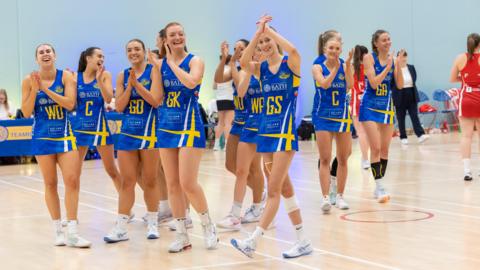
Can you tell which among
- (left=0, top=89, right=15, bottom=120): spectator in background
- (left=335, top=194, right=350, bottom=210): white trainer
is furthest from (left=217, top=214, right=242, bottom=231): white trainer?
(left=0, top=89, right=15, bottom=120): spectator in background

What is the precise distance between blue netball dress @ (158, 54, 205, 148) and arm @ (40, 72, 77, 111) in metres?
0.89

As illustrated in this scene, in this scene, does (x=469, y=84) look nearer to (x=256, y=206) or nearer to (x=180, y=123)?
(x=256, y=206)

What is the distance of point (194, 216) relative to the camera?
8.72 m

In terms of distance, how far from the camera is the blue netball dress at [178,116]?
6.69m

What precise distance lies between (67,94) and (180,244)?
164 centimetres

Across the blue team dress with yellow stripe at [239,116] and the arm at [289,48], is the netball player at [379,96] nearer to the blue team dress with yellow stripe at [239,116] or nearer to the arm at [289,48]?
the blue team dress with yellow stripe at [239,116]

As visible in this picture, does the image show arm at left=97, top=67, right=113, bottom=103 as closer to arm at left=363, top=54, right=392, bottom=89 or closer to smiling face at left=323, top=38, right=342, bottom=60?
smiling face at left=323, top=38, right=342, bottom=60

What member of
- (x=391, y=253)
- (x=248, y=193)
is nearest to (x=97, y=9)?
(x=248, y=193)

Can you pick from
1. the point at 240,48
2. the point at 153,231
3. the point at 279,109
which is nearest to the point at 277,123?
the point at 279,109

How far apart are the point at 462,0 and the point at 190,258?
1745 centimetres

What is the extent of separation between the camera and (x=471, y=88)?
1083 centimetres

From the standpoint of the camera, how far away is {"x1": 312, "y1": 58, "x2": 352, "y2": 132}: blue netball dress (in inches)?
335

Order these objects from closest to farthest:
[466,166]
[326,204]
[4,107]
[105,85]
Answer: [105,85], [326,204], [466,166], [4,107]

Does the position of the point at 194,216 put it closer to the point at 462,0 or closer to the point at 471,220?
the point at 471,220
